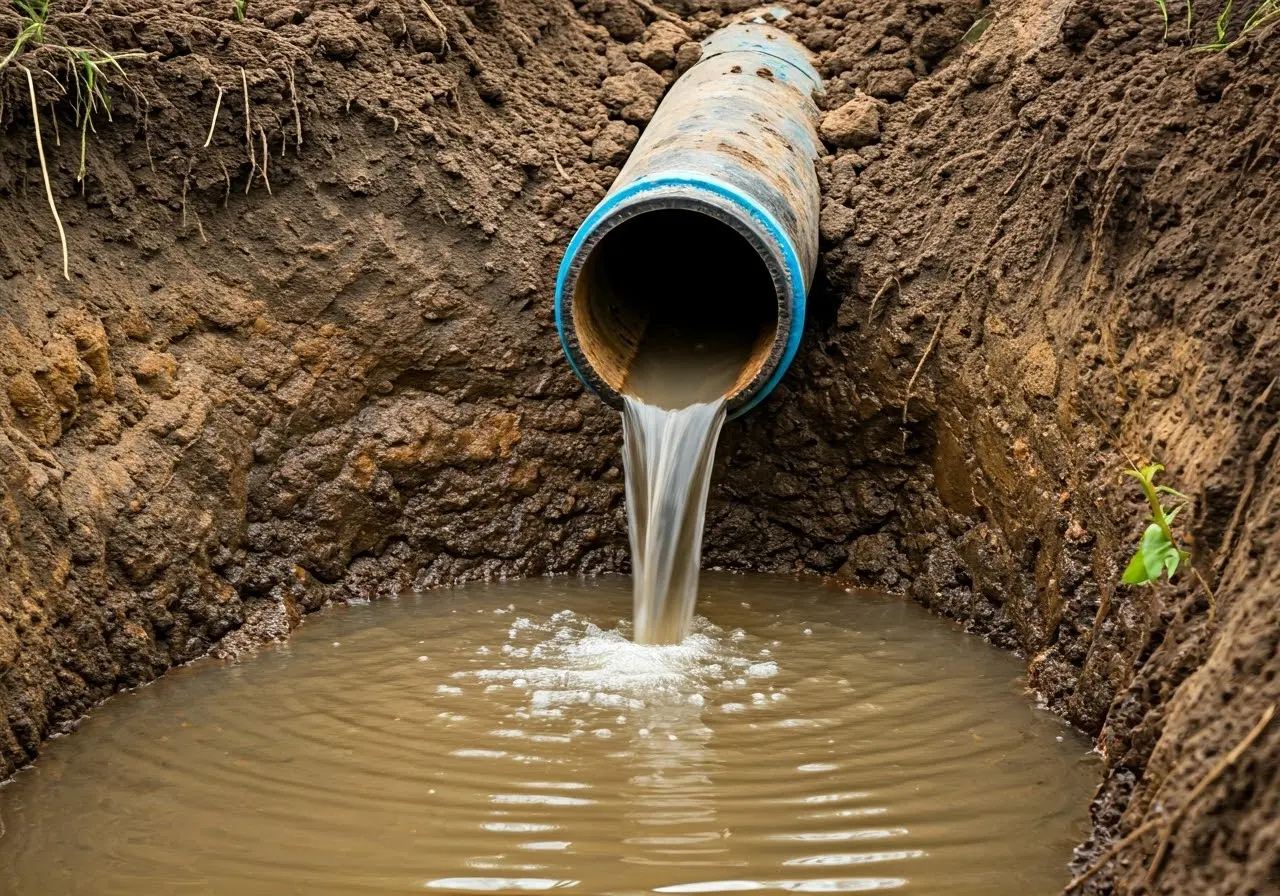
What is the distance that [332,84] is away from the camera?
528cm

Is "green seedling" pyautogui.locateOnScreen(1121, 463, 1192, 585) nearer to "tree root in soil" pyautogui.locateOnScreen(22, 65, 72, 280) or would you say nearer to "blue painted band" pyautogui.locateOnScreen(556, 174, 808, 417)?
"blue painted band" pyautogui.locateOnScreen(556, 174, 808, 417)

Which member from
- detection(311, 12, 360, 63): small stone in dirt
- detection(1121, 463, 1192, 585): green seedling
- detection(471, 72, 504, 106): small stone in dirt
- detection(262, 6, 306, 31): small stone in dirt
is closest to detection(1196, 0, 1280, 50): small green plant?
detection(1121, 463, 1192, 585): green seedling

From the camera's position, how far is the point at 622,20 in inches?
256

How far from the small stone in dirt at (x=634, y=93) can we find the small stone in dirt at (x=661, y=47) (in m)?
0.11

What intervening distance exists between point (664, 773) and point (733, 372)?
215cm

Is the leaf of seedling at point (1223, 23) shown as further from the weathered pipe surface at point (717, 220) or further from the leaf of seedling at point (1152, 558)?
the leaf of seedling at point (1152, 558)

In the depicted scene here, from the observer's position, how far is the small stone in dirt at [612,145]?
19.5 ft

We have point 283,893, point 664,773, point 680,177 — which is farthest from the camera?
point 680,177

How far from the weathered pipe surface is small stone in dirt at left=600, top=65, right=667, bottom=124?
0.17 meters

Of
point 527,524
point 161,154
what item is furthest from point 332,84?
→ point 527,524

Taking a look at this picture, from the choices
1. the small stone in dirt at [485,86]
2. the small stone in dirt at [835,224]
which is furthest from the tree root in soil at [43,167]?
the small stone in dirt at [835,224]

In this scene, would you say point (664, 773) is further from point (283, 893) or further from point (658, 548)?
point (658, 548)

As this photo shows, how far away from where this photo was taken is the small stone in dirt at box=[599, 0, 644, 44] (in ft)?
21.3

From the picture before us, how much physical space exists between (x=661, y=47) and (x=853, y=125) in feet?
3.83
